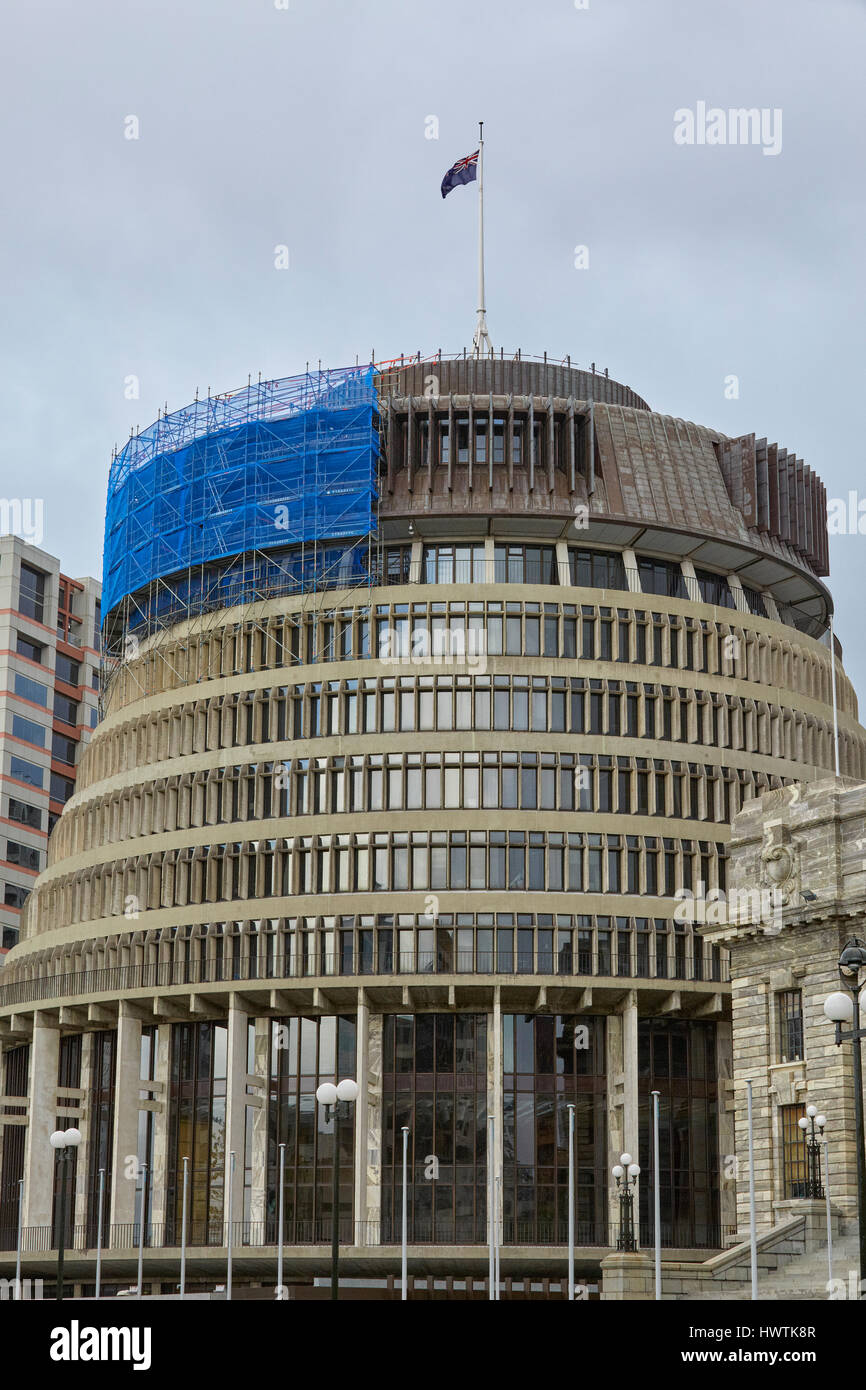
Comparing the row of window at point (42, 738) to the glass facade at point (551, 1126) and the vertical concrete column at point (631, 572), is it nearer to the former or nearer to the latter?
the vertical concrete column at point (631, 572)

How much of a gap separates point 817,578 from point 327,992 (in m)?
32.5

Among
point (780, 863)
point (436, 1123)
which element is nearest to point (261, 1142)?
point (436, 1123)

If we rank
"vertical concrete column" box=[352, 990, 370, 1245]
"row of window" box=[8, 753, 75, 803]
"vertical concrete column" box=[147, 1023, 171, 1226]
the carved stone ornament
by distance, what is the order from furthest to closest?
1. "row of window" box=[8, 753, 75, 803]
2. "vertical concrete column" box=[147, 1023, 171, 1226]
3. "vertical concrete column" box=[352, 990, 370, 1245]
4. the carved stone ornament

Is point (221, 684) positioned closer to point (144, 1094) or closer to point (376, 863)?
point (376, 863)

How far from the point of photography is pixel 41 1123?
84.7 meters

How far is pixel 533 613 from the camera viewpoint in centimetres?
8150

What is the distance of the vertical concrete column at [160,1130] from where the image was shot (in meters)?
79.7

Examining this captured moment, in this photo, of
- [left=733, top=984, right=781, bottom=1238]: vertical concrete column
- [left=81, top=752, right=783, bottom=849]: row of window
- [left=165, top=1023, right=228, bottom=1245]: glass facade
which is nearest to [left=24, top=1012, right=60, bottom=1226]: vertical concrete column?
[left=165, top=1023, right=228, bottom=1245]: glass facade

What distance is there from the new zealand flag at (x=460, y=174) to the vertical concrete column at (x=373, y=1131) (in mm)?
37719

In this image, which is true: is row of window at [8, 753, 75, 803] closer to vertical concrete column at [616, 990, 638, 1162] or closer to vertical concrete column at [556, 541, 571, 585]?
vertical concrete column at [556, 541, 571, 585]

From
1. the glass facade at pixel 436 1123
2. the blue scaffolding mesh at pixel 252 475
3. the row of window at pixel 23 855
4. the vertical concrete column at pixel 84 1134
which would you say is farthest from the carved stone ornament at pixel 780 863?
the row of window at pixel 23 855

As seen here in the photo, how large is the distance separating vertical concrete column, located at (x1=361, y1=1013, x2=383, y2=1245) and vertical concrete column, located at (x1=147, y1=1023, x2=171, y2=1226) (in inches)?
389

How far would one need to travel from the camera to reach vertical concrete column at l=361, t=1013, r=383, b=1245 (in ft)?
244
